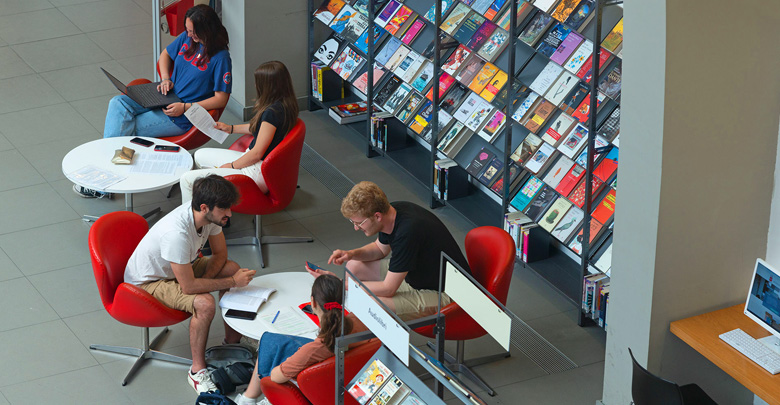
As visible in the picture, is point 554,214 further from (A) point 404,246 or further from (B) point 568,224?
(A) point 404,246

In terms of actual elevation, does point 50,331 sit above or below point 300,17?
below

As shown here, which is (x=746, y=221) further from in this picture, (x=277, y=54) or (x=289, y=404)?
(x=277, y=54)

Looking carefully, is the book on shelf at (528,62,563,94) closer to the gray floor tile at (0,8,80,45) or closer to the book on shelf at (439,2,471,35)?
the book on shelf at (439,2,471,35)

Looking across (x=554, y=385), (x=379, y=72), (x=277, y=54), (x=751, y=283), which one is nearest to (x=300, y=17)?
(x=277, y=54)

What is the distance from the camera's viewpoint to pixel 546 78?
18.6ft

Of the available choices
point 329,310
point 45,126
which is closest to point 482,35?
point 329,310

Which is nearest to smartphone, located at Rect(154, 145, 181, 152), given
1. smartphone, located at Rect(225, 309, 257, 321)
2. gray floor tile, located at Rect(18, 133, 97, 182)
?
gray floor tile, located at Rect(18, 133, 97, 182)

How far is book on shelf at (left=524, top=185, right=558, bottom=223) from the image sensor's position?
595cm

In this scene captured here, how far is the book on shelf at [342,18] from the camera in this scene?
7738 millimetres

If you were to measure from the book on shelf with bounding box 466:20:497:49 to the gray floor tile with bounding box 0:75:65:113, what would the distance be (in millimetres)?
3947

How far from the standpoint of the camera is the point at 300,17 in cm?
808

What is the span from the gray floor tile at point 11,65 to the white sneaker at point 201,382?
15.8 feet

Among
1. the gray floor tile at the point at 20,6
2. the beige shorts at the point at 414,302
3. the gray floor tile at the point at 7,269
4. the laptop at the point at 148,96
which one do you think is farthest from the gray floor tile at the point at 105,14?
the beige shorts at the point at 414,302

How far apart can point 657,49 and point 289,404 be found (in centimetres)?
222
